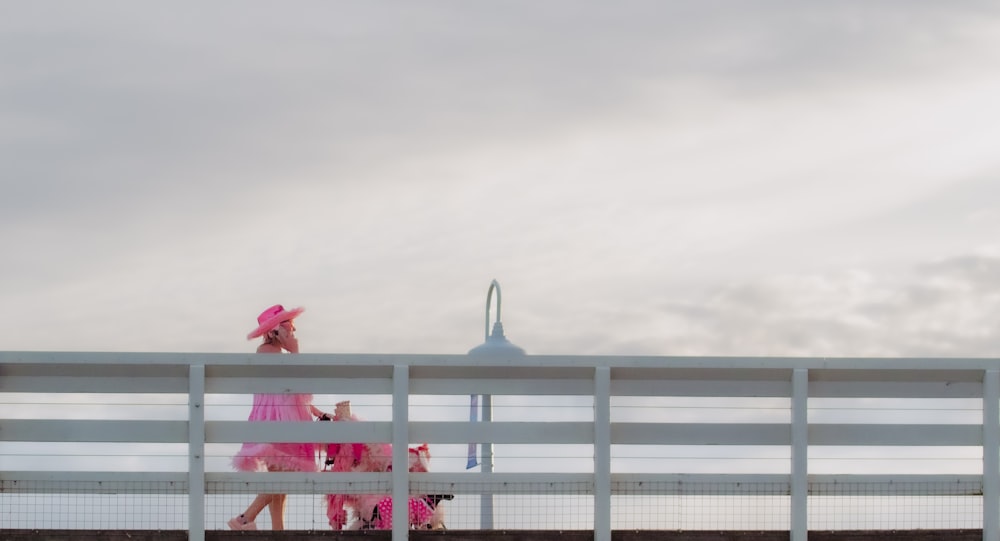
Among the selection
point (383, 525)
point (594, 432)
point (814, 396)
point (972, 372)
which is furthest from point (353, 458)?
point (972, 372)

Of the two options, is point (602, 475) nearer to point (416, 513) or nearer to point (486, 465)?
point (486, 465)

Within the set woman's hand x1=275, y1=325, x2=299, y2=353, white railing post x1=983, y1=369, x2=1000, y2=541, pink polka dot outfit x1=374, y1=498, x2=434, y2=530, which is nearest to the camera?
pink polka dot outfit x1=374, y1=498, x2=434, y2=530

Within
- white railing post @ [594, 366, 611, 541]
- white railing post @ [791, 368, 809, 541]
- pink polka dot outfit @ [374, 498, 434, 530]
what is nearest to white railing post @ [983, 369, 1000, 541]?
white railing post @ [791, 368, 809, 541]

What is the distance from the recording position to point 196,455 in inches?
480

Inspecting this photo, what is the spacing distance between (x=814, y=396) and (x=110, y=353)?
4.82 m

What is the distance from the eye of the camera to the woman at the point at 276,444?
41.5 feet

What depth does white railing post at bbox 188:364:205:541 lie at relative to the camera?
1219 centimetres

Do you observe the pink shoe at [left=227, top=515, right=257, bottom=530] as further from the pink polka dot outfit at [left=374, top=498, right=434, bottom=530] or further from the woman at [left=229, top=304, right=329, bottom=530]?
the pink polka dot outfit at [left=374, top=498, right=434, bottom=530]

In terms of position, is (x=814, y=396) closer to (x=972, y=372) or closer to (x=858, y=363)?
(x=858, y=363)

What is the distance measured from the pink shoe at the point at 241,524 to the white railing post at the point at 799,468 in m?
3.73

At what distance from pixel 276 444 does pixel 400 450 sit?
3.46 feet

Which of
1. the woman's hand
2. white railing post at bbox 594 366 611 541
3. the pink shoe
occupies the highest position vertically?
the woman's hand

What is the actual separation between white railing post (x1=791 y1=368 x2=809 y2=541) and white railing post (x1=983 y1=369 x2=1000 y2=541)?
51.3 inches

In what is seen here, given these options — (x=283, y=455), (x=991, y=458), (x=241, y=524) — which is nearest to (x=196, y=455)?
(x=283, y=455)
